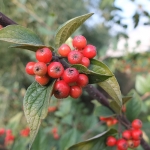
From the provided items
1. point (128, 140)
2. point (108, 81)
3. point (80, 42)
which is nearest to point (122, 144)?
point (128, 140)

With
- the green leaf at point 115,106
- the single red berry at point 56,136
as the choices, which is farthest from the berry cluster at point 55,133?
the green leaf at point 115,106

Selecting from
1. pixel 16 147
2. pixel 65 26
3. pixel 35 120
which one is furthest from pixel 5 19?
pixel 16 147

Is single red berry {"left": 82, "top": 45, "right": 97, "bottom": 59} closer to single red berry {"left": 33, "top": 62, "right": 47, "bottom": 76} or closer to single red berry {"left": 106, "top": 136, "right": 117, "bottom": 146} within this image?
single red berry {"left": 33, "top": 62, "right": 47, "bottom": 76}

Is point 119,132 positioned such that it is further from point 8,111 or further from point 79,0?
point 79,0

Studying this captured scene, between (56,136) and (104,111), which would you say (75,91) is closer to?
(104,111)

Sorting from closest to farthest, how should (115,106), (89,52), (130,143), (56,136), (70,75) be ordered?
(70,75) < (89,52) < (115,106) < (130,143) < (56,136)
